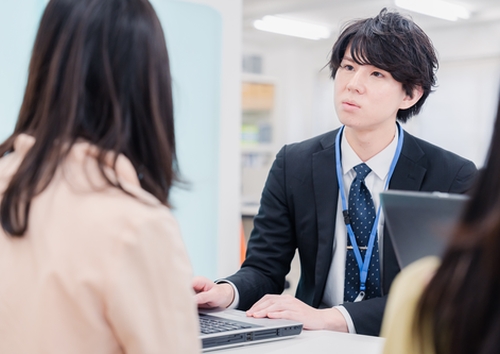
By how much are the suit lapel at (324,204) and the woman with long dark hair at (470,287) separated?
1.14 metres

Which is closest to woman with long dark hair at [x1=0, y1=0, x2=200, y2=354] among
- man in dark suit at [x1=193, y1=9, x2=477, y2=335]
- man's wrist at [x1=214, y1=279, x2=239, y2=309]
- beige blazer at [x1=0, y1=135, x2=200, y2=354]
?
beige blazer at [x1=0, y1=135, x2=200, y2=354]

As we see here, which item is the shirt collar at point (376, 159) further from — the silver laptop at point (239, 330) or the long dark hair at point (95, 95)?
the long dark hair at point (95, 95)

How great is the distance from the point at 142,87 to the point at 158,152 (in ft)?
0.31

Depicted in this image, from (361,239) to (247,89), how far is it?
534cm

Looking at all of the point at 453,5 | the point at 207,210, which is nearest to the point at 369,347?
the point at 207,210

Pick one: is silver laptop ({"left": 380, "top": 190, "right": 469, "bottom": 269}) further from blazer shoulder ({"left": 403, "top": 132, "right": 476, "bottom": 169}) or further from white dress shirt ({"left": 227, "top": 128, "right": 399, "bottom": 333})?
blazer shoulder ({"left": 403, "top": 132, "right": 476, "bottom": 169})

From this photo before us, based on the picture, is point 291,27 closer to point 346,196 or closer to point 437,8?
point 437,8

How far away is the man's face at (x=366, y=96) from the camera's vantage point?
1.80 meters

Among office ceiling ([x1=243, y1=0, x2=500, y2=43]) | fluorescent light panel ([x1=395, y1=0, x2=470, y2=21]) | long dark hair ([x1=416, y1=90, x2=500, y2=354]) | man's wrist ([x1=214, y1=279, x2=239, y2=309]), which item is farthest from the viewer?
office ceiling ([x1=243, y1=0, x2=500, y2=43])

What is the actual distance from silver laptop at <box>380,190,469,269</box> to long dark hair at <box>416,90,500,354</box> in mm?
187

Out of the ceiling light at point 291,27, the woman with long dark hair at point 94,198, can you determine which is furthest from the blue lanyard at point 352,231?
the ceiling light at point 291,27

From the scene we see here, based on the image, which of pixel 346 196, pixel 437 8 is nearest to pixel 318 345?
pixel 346 196

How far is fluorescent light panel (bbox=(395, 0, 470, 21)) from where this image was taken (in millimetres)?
6082

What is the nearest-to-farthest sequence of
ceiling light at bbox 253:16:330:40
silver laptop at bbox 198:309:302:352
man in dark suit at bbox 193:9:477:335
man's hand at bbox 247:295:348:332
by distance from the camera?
silver laptop at bbox 198:309:302:352
man's hand at bbox 247:295:348:332
man in dark suit at bbox 193:9:477:335
ceiling light at bbox 253:16:330:40
